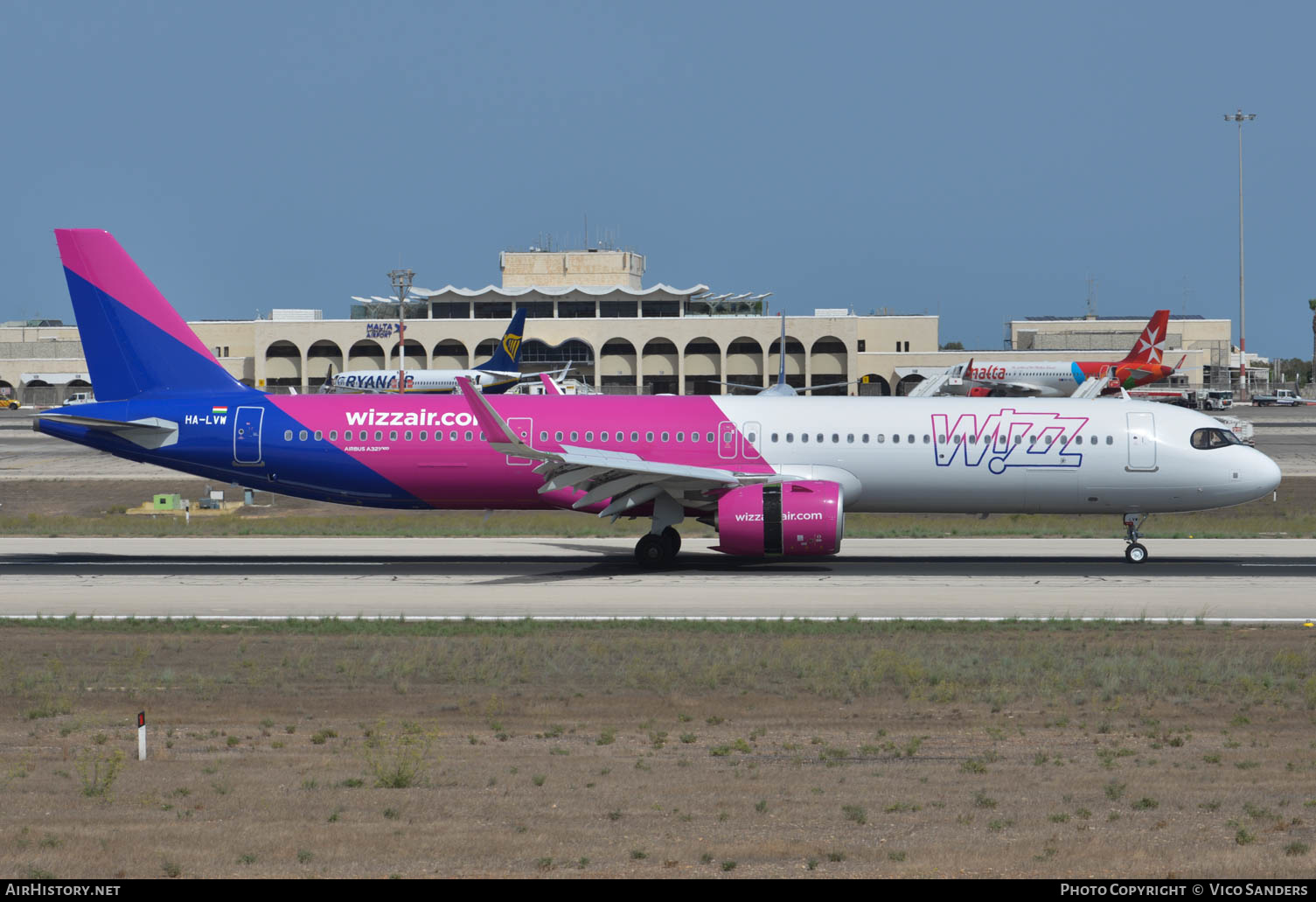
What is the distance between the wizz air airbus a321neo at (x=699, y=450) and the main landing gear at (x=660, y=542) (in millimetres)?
43

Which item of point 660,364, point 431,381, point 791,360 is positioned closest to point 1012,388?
point 791,360

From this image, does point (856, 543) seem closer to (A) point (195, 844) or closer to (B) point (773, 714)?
(B) point (773, 714)

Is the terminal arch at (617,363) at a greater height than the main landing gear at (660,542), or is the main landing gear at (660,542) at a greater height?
the terminal arch at (617,363)

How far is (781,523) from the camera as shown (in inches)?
1119

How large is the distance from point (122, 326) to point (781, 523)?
1676cm

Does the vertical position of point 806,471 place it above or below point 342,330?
below

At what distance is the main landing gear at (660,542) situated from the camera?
30.6 m

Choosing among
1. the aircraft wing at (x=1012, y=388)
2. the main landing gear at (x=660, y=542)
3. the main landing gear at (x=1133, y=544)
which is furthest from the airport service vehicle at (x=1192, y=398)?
the main landing gear at (x=660, y=542)

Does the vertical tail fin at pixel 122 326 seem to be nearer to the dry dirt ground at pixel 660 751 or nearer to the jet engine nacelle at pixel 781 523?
the dry dirt ground at pixel 660 751

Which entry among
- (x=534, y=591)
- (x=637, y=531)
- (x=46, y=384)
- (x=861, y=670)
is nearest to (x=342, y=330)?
(x=46, y=384)

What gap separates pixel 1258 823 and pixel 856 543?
25.2 m

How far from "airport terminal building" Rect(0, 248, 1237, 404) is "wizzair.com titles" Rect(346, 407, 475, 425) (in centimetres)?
10471

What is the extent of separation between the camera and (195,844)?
10.2 m

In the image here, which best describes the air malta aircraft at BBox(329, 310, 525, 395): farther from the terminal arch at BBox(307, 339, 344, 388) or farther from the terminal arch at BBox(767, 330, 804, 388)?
the terminal arch at BBox(767, 330, 804, 388)
